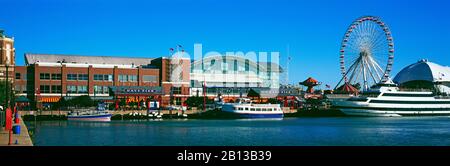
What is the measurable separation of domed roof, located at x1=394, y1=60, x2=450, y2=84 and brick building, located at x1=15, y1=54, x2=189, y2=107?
83.6 metres

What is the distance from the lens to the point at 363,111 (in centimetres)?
12838

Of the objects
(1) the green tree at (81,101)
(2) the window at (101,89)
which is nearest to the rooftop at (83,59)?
(2) the window at (101,89)

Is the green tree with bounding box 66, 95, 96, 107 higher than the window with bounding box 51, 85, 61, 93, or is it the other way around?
the window with bounding box 51, 85, 61, 93

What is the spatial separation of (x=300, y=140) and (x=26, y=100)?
3184 inches

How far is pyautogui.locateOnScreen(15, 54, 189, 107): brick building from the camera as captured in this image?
428ft

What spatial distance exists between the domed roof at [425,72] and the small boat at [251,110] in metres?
82.7

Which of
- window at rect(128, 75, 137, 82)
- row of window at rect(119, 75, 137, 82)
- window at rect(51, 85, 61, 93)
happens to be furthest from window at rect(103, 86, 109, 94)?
window at rect(51, 85, 61, 93)

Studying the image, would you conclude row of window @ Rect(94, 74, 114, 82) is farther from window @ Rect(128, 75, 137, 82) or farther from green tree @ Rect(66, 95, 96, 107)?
green tree @ Rect(66, 95, 96, 107)

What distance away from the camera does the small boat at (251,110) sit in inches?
4530

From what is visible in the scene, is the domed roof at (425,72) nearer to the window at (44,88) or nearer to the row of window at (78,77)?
the row of window at (78,77)

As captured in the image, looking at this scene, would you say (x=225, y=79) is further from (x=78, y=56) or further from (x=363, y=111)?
(x=363, y=111)

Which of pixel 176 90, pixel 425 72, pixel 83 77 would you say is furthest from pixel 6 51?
pixel 425 72

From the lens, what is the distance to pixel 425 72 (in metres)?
189
